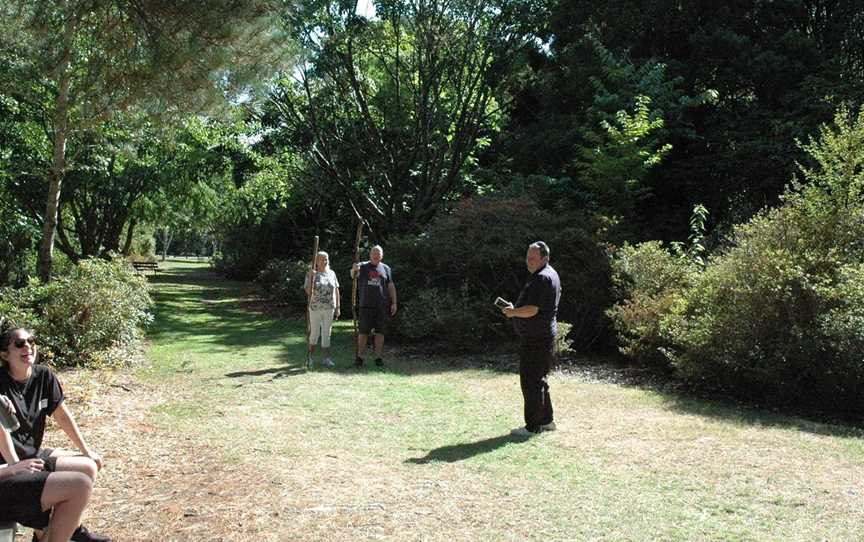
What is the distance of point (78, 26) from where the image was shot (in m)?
8.29

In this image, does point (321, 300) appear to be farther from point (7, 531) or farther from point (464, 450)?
point (7, 531)

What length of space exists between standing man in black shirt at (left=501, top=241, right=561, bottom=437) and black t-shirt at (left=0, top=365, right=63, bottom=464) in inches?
158

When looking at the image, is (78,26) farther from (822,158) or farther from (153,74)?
(822,158)

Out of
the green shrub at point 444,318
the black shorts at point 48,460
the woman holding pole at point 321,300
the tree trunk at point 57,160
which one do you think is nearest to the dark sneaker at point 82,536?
the black shorts at point 48,460

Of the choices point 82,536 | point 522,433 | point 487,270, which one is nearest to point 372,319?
point 487,270

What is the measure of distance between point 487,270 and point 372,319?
11.5 feet

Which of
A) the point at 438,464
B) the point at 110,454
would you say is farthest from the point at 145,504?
the point at 438,464

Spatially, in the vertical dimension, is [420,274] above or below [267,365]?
above

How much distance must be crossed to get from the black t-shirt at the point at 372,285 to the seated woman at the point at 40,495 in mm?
7596

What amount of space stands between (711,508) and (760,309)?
4775 millimetres

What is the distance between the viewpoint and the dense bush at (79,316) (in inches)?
381

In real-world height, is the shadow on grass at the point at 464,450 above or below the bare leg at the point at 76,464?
below

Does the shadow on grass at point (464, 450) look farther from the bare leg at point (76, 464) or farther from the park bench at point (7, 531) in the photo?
the park bench at point (7, 531)

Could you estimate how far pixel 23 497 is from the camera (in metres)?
3.62
